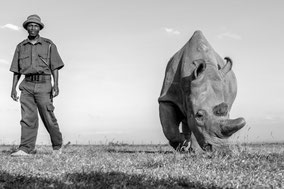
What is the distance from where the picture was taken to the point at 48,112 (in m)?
9.20

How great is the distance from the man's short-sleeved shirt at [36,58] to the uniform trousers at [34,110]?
0.80 ft

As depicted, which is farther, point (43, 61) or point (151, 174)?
point (43, 61)

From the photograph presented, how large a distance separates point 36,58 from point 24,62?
0.25 metres

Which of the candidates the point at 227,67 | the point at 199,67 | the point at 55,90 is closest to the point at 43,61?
the point at 55,90

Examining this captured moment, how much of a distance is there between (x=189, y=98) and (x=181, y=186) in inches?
147

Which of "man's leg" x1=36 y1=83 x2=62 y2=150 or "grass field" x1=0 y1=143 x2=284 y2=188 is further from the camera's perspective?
"man's leg" x1=36 y1=83 x2=62 y2=150

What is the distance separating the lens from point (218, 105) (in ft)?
26.7

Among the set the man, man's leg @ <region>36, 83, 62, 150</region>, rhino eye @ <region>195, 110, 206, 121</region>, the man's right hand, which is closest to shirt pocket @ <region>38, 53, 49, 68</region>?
the man

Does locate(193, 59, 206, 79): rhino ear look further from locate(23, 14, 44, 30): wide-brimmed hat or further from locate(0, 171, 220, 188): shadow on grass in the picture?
locate(0, 171, 220, 188): shadow on grass

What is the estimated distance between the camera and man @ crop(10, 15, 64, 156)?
914 cm

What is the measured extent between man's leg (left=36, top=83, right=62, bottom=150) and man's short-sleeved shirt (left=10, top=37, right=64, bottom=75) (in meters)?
0.34

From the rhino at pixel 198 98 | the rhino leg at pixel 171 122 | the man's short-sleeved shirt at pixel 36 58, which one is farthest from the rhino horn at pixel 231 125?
the man's short-sleeved shirt at pixel 36 58

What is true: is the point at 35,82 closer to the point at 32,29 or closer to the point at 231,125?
the point at 32,29

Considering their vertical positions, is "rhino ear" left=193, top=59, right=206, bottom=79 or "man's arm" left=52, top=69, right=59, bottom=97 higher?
"rhino ear" left=193, top=59, right=206, bottom=79
